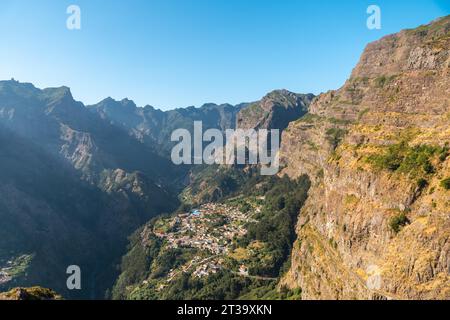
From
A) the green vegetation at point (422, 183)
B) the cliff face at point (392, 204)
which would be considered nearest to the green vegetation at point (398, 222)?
the cliff face at point (392, 204)

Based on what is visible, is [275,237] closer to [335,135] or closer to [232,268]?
[232,268]

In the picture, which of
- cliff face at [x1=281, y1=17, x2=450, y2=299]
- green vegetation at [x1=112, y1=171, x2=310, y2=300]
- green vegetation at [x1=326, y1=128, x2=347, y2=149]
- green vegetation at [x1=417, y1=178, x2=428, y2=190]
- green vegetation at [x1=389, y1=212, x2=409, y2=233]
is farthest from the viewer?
green vegetation at [x1=326, y1=128, x2=347, y2=149]

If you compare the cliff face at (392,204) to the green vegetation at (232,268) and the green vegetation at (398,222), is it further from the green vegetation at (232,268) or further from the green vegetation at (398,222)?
the green vegetation at (232,268)

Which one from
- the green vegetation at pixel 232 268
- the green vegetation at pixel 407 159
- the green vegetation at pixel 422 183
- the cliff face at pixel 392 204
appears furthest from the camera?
the green vegetation at pixel 232 268

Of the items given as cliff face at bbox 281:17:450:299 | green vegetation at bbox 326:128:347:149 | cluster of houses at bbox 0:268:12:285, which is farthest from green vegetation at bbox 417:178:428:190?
cluster of houses at bbox 0:268:12:285

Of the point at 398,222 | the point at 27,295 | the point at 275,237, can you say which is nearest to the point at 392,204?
the point at 398,222

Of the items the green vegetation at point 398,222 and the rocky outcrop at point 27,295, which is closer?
the rocky outcrop at point 27,295

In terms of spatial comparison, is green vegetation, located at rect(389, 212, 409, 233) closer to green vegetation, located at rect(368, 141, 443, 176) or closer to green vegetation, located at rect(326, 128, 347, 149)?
green vegetation, located at rect(368, 141, 443, 176)
